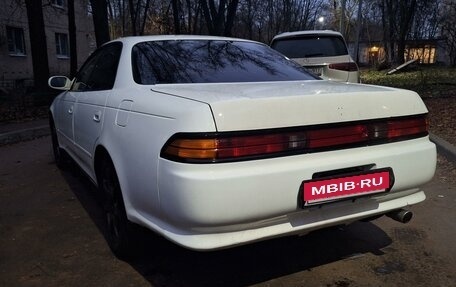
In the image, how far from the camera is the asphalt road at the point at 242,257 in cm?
302

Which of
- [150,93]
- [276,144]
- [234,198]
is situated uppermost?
[150,93]

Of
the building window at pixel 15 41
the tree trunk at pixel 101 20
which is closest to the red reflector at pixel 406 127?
the tree trunk at pixel 101 20

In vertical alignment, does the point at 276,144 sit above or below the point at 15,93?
above

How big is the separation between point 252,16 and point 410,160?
40.1 metres

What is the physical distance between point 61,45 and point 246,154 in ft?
102

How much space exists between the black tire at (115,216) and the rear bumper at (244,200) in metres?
0.46

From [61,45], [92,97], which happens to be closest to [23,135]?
[92,97]

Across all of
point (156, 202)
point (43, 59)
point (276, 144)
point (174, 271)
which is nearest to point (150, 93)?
point (156, 202)

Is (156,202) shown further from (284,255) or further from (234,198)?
(284,255)

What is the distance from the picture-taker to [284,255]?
3365 millimetres

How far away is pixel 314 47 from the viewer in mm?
8984

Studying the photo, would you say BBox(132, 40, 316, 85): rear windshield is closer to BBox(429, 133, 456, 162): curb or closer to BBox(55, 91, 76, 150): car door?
BBox(55, 91, 76, 150): car door

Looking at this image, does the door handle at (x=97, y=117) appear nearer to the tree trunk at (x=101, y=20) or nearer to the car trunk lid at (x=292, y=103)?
the car trunk lid at (x=292, y=103)

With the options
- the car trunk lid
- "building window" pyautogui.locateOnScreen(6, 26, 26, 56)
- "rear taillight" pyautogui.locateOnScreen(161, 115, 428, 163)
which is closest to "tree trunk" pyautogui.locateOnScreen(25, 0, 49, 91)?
the car trunk lid
